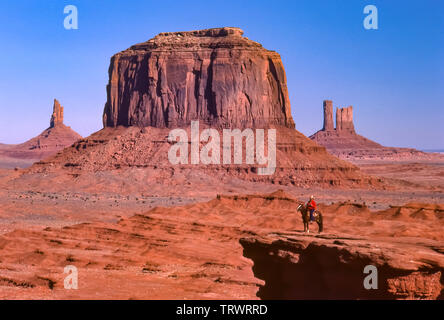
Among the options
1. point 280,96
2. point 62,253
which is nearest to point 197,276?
point 62,253

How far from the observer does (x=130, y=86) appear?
8444 centimetres

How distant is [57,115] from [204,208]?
145168mm

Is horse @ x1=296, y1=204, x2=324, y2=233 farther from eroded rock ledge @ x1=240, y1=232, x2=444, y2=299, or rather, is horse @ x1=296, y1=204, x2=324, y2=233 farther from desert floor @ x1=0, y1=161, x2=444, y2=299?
desert floor @ x1=0, y1=161, x2=444, y2=299

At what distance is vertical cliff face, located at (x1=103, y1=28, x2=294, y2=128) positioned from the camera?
77625 mm

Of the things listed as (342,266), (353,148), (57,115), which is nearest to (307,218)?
(342,266)

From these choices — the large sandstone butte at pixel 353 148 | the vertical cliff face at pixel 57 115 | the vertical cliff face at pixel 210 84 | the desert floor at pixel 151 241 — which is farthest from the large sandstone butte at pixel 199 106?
the large sandstone butte at pixel 353 148

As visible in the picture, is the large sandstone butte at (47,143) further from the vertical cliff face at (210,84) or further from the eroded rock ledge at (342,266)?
the eroded rock ledge at (342,266)

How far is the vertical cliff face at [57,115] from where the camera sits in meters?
177

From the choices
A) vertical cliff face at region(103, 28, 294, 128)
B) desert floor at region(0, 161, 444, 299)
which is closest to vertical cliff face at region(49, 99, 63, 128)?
vertical cliff face at region(103, 28, 294, 128)

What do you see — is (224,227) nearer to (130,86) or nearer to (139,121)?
(139,121)

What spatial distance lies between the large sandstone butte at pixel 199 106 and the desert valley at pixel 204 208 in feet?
0.60

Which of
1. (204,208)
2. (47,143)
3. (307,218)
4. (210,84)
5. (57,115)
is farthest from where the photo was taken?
(57,115)

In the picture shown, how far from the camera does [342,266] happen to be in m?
14.7

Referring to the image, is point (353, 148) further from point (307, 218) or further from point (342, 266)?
point (342, 266)
